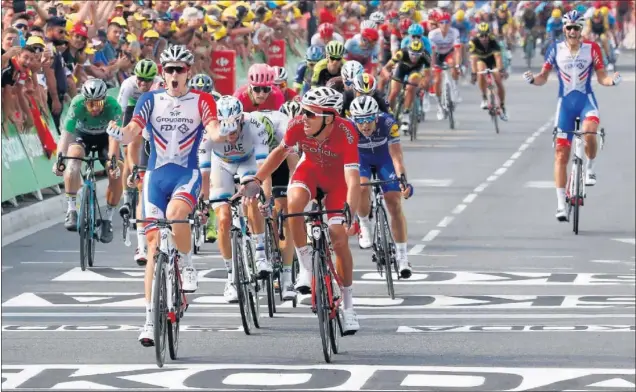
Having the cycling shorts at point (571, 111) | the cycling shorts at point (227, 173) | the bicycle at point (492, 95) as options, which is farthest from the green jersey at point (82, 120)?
the bicycle at point (492, 95)

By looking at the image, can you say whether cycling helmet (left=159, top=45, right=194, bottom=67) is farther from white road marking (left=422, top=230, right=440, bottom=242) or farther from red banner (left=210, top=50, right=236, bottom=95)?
red banner (left=210, top=50, right=236, bottom=95)

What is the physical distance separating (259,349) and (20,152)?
903cm

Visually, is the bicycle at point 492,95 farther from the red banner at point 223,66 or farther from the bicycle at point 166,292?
the bicycle at point 166,292

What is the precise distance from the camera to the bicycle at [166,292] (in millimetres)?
13070

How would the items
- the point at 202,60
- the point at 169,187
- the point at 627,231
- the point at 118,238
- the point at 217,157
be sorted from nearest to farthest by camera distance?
the point at 169,187
the point at 217,157
the point at 118,238
the point at 627,231
the point at 202,60

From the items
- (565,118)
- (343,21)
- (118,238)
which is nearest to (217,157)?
(118,238)

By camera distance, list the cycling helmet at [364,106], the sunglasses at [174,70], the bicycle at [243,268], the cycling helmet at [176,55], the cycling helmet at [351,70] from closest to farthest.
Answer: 1. the cycling helmet at [176,55]
2. the sunglasses at [174,70]
3. the bicycle at [243,268]
4. the cycling helmet at [364,106]
5. the cycling helmet at [351,70]

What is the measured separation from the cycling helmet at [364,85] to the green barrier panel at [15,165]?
5456 mm

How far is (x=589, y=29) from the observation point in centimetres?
5853

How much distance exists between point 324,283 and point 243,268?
1498 mm

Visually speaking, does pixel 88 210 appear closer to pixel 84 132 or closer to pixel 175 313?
pixel 84 132

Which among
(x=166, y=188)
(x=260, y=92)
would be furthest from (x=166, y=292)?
(x=260, y=92)

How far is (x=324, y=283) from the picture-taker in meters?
13.6

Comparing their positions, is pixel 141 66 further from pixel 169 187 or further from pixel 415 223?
pixel 415 223
